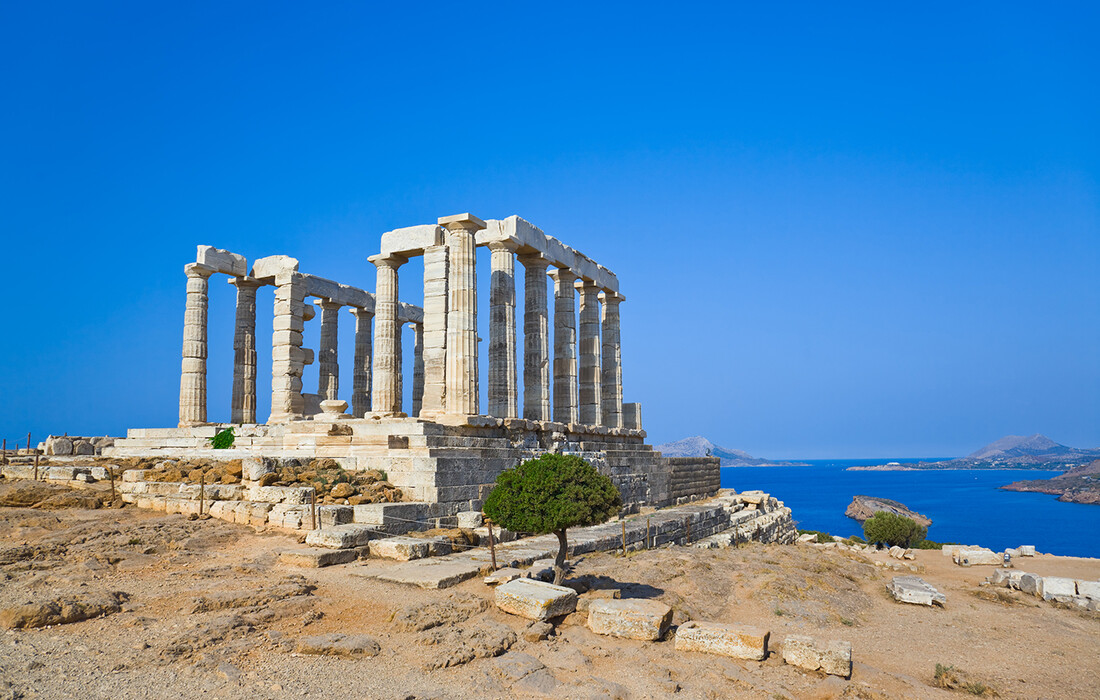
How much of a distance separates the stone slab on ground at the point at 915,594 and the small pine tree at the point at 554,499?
8045 mm

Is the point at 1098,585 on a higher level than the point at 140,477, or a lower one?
lower

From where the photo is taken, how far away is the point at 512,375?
23.1 meters

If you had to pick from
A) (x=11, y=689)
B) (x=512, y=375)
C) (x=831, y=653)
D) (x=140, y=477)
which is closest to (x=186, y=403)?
(x=140, y=477)

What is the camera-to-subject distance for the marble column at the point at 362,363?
104 ft

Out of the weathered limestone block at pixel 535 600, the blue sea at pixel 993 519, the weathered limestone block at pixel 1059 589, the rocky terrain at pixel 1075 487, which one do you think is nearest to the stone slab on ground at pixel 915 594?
the weathered limestone block at pixel 1059 589

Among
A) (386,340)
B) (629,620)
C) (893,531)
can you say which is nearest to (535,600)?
(629,620)

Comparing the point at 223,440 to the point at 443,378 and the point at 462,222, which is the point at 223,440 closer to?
the point at 443,378

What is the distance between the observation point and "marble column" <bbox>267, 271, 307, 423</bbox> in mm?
25984

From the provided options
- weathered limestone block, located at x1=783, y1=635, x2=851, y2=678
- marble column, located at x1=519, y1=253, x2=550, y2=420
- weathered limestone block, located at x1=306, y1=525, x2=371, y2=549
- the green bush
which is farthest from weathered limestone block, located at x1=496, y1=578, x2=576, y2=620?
the green bush

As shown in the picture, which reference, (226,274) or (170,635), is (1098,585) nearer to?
(170,635)

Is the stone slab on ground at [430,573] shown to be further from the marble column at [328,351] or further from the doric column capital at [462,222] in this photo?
the marble column at [328,351]

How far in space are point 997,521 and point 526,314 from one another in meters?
81.7

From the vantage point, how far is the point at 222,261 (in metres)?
26.5

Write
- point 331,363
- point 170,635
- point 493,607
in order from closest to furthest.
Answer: point 170,635
point 493,607
point 331,363
